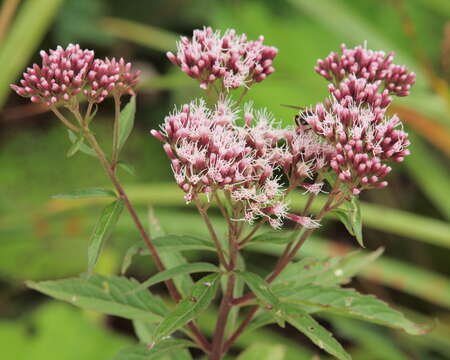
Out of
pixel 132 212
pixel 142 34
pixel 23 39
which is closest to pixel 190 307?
pixel 132 212

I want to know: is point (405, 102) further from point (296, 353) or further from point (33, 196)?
point (33, 196)

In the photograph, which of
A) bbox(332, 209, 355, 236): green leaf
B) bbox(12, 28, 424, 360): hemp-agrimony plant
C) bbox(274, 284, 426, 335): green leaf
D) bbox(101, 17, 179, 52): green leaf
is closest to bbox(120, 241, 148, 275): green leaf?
bbox(12, 28, 424, 360): hemp-agrimony plant

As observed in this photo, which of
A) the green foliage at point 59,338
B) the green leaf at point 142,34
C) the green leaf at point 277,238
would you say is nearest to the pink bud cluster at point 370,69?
the green leaf at point 277,238

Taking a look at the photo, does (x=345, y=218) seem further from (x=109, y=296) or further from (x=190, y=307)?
(x=109, y=296)

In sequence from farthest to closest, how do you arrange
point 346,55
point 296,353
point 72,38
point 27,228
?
1. point 72,38
2. point 27,228
3. point 296,353
4. point 346,55

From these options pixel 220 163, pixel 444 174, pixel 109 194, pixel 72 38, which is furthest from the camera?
pixel 72 38

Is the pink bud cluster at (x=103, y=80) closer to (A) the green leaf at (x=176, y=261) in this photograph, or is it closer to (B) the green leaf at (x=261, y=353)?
(A) the green leaf at (x=176, y=261)

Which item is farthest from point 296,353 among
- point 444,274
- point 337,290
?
point 337,290
